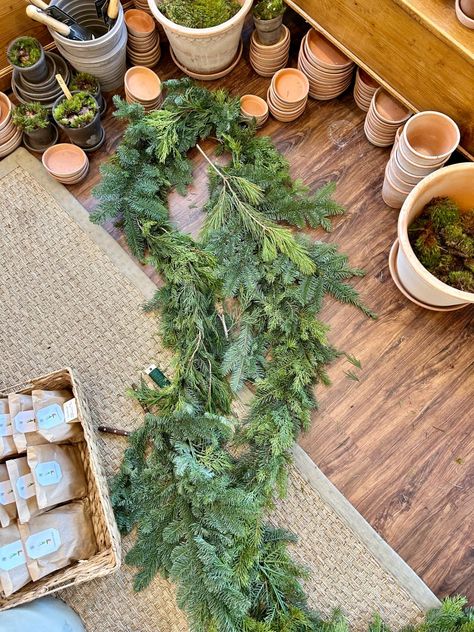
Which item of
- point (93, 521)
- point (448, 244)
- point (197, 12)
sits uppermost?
point (197, 12)

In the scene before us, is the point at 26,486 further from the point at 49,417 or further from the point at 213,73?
the point at 213,73

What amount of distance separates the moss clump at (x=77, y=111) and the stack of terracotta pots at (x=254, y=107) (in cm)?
50

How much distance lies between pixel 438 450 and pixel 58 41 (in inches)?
68.5

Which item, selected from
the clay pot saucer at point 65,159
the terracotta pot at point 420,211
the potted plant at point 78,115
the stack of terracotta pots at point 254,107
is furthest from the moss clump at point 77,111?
the terracotta pot at point 420,211

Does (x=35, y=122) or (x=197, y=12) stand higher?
(x=197, y=12)

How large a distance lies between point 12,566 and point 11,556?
2 centimetres

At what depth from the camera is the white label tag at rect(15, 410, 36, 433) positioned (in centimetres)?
154

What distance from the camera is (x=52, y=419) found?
1.57 meters

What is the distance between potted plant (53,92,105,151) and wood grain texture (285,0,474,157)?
0.74 m

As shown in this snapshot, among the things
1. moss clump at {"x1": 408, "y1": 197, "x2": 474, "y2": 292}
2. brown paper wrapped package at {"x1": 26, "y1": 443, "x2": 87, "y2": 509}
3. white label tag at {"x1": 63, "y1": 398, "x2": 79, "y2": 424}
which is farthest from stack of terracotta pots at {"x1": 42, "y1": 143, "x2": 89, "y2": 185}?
moss clump at {"x1": 408, "y1": 197, "x2": 474, "y2": 292}

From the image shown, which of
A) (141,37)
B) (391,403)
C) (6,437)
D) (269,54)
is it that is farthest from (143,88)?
(391,403)

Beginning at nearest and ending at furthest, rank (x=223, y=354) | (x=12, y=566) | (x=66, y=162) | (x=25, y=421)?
(x=12, y=566), (x=25, y=421), (x=223, y=354), (x=66, y=162)

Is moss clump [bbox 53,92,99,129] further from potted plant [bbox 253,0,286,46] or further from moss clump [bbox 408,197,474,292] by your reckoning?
moss clump [bbox 408,197,474,292]

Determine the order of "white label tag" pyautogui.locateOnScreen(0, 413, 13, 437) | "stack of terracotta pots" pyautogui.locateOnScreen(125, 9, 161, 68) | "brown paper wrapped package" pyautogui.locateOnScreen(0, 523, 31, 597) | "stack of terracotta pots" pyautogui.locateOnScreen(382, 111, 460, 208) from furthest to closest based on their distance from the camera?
"stack of terracotta pots" pyautogui.locateOnScreen(125, 9, 161, 68) < "stack of terracotta pots" pyautogui.locateOnScreen(382, 111, 460, 208) < "white label tag" pyautogui.locateOnScreen(0, 413, 13, 437) < "brown paper wrapped package" pyautogui.locateOnScreen(0, 523, 31, 597)
